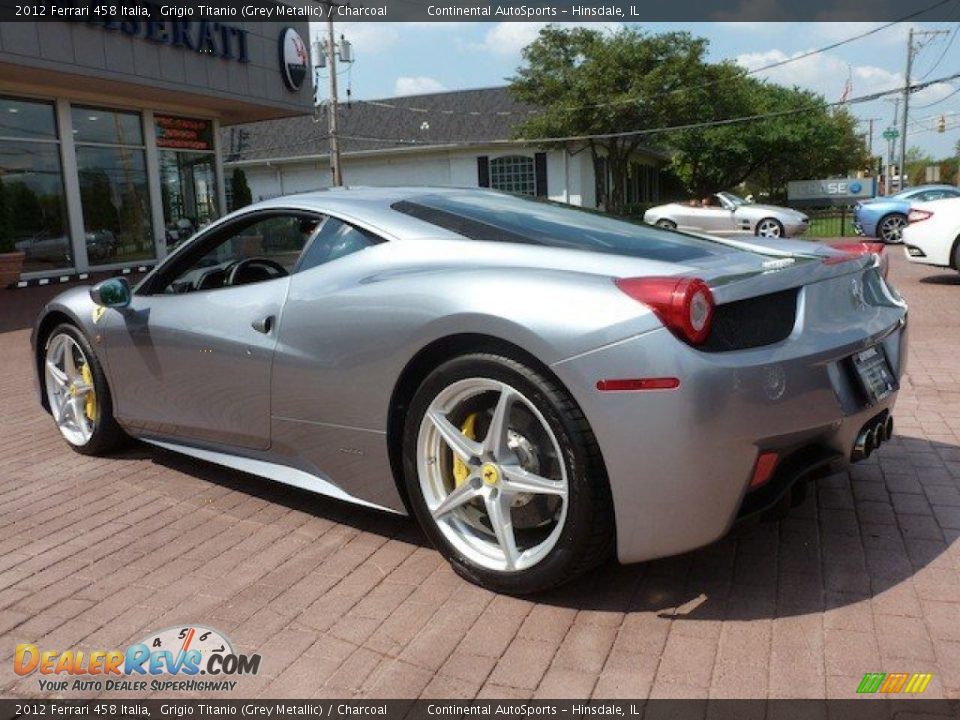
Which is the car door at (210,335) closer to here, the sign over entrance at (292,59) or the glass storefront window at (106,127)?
the glass storefront window at (106,127)

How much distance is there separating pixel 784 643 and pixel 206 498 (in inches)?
102

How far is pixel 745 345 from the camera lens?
2555mm

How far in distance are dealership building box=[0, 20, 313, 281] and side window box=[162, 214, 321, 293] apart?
11.5 meters

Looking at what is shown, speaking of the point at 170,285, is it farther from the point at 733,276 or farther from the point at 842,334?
the point at 842,334

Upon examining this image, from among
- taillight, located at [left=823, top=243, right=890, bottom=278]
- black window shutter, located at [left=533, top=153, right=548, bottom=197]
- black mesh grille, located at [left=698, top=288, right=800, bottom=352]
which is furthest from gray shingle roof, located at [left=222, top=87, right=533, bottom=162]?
black mesh grille, located at [left=698, top=288, right=800, bottom=352]

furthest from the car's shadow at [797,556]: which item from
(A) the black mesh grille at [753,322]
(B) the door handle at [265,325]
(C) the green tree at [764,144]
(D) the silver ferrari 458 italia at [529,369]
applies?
(C) the green tree at [764,144]

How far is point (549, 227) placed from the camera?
10.7ft

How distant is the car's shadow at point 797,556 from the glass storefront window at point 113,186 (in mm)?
15042

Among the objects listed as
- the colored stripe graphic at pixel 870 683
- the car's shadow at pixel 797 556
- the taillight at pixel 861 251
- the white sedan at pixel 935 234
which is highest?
the taillight at pixel 861 251

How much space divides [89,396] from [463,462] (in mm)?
2671

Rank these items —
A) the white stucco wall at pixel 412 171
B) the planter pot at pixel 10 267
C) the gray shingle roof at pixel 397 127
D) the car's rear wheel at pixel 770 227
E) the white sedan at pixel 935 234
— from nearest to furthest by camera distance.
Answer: the white sedan at pixel 935 234
the planter pot at pixel 10 267
the car's rear wheel at pixel 770 227
the white stucco wall at pixel 412 171
the gray shingle roof at pixel 397 127

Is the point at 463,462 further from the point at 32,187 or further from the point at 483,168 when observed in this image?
the point at 483,168

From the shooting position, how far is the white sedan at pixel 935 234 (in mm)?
11273

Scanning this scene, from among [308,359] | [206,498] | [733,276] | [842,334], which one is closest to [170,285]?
[206,498]
